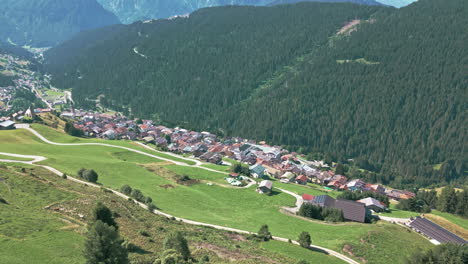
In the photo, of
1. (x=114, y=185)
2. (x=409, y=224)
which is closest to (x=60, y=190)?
(x=114, y=185)

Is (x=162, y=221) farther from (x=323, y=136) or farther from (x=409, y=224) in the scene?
(x=323, y=136)

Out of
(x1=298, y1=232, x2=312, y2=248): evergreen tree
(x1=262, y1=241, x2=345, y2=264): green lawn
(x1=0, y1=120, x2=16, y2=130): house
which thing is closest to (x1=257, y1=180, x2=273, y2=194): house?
(x1=262, y1=241, x2=345, y2=264): green lawn

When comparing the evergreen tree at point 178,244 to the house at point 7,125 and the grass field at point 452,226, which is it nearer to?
the grass field at point 452,226

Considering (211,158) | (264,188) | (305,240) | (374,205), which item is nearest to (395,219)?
(374,205)

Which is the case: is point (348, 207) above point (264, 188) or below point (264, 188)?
above

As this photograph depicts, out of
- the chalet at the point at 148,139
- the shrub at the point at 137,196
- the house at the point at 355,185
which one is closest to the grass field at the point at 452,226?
the house at the point at 355,185

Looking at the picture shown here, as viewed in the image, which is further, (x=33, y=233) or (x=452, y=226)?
(x=452, y=226)

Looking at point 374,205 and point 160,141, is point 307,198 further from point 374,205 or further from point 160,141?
point 160,141
